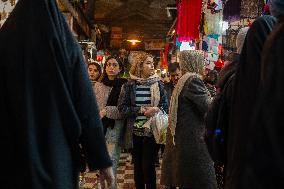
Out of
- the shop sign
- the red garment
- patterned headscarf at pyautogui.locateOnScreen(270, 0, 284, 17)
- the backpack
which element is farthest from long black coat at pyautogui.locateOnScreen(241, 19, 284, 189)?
the shop sign

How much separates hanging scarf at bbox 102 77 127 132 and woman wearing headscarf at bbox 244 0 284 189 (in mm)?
4332

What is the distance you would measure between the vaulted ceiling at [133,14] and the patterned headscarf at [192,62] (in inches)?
606

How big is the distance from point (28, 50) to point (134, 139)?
3.52 metres

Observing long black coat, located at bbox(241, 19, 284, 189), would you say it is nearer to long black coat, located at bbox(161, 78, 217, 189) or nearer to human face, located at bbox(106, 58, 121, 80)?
long black coat, located at bbox(161, 78, 217, 189)

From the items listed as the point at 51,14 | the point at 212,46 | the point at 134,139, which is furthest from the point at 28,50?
the point at 212,46

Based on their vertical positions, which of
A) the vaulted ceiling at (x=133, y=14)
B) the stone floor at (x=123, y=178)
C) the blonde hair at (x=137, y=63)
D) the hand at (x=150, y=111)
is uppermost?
the vaulted ceiling at (x=133, y=14)

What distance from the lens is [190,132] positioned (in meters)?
4.43

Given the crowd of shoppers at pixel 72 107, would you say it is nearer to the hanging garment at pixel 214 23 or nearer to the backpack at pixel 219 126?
the backpack at pixel 219 126

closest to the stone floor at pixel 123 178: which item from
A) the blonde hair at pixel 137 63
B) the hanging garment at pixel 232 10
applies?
the blonde hair at pixel 137 63

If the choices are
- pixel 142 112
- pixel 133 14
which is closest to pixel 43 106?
pixel 142 112

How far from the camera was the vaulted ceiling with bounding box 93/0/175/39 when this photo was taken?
21188 millimetres

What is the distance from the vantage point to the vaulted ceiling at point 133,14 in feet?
69.5

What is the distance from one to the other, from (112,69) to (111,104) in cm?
54

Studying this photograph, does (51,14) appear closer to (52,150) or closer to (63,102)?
(63,102)
